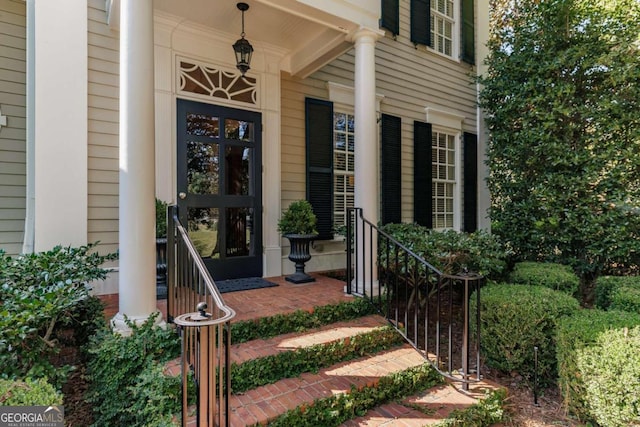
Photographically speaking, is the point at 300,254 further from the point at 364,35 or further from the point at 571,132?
the point at 571,132

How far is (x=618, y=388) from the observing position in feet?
7.70

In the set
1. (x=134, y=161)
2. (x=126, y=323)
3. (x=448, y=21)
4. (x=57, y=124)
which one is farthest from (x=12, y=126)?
(x=448, y=21)

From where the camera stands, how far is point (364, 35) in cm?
386

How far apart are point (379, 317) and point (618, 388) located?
5.97 feet

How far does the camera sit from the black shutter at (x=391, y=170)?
567 cm

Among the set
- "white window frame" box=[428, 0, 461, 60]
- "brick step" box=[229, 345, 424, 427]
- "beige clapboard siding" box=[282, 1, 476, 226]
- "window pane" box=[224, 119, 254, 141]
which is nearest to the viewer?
"brick step" box=[229, 345, 424, 427]

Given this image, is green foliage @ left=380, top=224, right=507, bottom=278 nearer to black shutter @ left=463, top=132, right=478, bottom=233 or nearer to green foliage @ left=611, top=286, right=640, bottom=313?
green foliage @ left=611, top=286, right=640, bottom=313

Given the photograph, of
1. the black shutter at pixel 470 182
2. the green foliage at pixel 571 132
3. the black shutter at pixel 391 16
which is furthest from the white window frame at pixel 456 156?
the black shutter at pixel 391 16

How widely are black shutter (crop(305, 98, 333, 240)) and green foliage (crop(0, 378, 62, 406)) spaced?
3.52 m

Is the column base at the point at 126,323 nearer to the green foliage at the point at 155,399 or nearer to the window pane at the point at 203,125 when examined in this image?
the green foliage at the point at 155,399

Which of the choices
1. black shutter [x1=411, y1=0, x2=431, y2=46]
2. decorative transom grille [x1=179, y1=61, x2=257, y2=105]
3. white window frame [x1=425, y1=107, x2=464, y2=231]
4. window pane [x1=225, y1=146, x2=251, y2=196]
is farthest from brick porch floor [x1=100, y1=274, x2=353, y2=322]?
black shutter [x1=411, y1=0, x2=431, y2=46]

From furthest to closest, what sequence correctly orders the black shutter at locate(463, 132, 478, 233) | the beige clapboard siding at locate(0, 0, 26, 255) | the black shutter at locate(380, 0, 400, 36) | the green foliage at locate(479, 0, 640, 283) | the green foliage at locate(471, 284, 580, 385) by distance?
the black shutter at locate(463, 132, 478, 233)
the black shutter at locate(380, 0, 400, 36)
the green foliage at locate(479, 0, 640, 283)
the beige clapboard siding at locate(0, 0, 26, 255)
the green foliage at locate(471, 284, 580, 385)

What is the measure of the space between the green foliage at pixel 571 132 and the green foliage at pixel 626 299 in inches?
51.1

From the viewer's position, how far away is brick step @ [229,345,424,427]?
2127 millimetres
